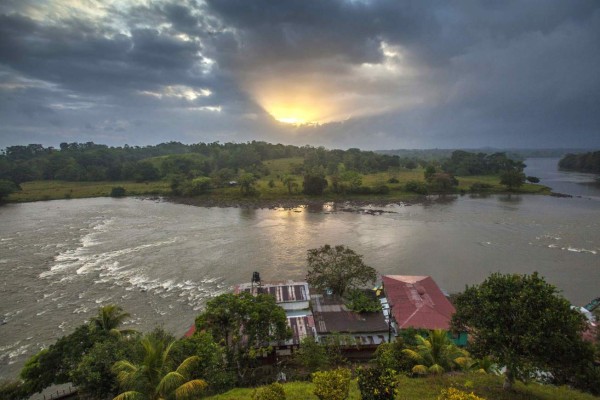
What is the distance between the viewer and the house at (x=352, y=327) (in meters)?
19.1

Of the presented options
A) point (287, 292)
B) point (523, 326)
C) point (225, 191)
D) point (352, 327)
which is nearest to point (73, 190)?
point (225, 191)

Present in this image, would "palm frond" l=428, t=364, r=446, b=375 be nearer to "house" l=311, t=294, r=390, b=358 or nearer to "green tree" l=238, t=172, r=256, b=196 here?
"house" l=311, t=294, r=390, b=358

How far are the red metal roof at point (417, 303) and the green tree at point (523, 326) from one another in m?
8.08

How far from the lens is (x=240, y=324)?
1576 cm

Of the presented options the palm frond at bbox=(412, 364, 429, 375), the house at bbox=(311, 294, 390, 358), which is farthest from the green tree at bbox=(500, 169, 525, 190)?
the palm frond at bbox=(412, 364, 429, 375)

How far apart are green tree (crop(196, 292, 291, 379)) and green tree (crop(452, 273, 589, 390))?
835cm

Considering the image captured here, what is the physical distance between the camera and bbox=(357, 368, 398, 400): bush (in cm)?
891

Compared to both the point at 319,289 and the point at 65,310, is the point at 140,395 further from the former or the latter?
the point at 65,310

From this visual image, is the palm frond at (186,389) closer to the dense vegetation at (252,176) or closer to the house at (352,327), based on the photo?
the house at (352,327)

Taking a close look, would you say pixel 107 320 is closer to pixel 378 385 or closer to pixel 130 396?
pixel 130 396

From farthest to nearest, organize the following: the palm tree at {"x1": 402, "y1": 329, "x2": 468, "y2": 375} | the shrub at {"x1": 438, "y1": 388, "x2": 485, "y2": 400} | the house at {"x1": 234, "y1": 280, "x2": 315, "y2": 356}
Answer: the house at {"x1": 234, "y1": 280, "x2": 315, "y2": 356} < the palm tree at {"x1": 402, "y1": 329, "x2": 468, "y2": 375} < the shrub at {"x1": 438, "y1": 388, "x2": 485, "y2": 400}

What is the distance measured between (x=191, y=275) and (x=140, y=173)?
79432 millimetres

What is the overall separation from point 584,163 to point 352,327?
166 m

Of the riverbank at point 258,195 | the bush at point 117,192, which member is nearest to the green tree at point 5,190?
the riverbank at point 258,195
